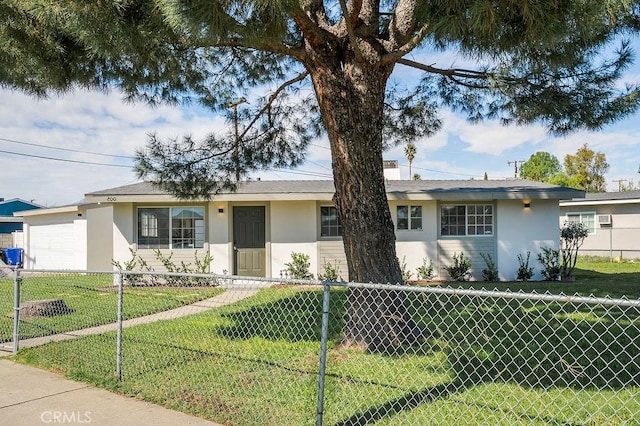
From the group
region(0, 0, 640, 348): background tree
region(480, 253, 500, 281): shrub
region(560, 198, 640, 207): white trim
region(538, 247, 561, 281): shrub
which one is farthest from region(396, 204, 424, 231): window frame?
region(560, 198, 640, 207): white trim

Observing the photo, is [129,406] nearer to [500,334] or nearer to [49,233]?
[500,334]

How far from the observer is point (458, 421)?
375 centimetres

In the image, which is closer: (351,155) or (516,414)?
(516,414)

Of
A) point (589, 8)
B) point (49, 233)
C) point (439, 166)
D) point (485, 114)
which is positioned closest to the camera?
point (589, 8)

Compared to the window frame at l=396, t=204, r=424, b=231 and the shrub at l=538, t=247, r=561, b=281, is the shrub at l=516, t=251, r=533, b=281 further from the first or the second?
the window frame at l=396, t=204, r=424, b=231

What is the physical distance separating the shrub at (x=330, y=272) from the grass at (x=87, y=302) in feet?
9.58

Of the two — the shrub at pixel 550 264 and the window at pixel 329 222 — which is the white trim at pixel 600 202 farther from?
the window at pixel 329 222

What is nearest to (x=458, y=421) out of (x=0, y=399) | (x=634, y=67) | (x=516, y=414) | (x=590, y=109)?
(x=516, y=414)

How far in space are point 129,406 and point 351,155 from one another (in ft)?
11.8

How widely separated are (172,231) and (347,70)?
933cm

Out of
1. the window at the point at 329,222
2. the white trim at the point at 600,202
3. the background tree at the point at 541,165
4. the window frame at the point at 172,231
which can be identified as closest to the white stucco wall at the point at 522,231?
the window at the point at 329,222

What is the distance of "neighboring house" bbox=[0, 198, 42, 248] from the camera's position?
24.0m

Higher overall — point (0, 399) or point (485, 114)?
point (485, 114)

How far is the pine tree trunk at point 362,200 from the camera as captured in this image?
19.2 feet
